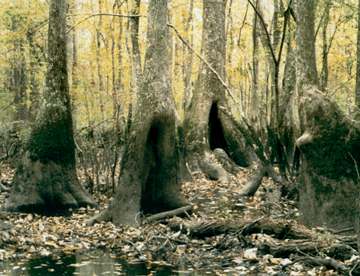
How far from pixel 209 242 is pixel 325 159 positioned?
7.56 ft

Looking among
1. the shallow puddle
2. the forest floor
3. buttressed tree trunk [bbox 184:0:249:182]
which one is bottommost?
the shallow puddle

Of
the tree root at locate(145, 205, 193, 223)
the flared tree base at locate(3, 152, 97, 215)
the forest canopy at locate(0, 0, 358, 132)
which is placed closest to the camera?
the tree root at locate(145, 205, 193, 223)

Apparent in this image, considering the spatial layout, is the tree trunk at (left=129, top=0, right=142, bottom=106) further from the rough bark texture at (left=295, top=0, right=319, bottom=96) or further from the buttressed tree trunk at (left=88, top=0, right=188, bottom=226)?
the rough bark texture at (left=295, top=0, right=319, bottom=96)

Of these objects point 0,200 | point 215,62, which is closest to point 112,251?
point 0,200

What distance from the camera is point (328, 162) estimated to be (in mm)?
6797

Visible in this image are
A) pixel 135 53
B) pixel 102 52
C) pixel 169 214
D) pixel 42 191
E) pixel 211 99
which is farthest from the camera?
pixel 102 52

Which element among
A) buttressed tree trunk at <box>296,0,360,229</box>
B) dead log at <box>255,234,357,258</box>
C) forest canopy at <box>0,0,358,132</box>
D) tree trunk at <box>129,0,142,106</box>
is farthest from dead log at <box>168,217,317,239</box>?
tree trunk at <box>129,0,142,106</box>

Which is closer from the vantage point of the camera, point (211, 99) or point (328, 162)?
point (328, 162)

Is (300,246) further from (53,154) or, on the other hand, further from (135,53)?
(135,53)

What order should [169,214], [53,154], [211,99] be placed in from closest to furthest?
[169,214] < [53,154] < [211,99]

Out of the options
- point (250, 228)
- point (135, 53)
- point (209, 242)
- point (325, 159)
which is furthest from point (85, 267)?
point (135, 53)

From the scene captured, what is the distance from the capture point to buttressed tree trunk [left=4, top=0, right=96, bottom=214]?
9141mm

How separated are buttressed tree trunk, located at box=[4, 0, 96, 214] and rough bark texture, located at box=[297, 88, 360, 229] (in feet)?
16.4

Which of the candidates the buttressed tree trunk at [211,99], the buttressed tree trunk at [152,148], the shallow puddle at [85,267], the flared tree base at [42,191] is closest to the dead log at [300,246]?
the shallow puddle at [85,267]
